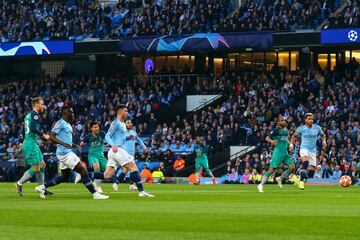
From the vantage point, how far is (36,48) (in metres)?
56.4

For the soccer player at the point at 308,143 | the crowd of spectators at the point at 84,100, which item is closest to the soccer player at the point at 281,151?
the soccer player at the point at 308,143

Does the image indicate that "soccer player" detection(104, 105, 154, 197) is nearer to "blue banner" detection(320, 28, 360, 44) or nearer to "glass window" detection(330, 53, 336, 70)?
"blue banner" detection(320, 28, 360, 44)

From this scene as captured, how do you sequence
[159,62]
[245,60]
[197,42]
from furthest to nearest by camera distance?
[159,62]
[245,60]
[197,42]

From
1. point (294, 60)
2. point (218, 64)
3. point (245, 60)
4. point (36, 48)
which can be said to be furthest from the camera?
point (218, 64)

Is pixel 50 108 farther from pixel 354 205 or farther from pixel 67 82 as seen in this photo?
pixel 354 205

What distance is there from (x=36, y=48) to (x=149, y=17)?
7042 millimetres

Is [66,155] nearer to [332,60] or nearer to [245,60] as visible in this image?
[332,60]

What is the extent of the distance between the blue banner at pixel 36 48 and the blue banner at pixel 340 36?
1530cm

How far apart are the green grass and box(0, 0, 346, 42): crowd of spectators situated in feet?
96.0

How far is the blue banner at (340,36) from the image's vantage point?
153 feet

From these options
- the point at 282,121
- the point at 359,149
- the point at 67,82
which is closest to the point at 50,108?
the point at 67,82

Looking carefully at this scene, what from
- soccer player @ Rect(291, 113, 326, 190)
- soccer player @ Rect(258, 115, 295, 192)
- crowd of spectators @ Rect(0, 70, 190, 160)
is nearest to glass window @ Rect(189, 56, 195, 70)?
crowd of spectators @ Rect(0, 70, 190, 160)

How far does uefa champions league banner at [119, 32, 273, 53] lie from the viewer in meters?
49.9

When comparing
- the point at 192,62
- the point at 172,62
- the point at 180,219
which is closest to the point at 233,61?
the point at 192,62
